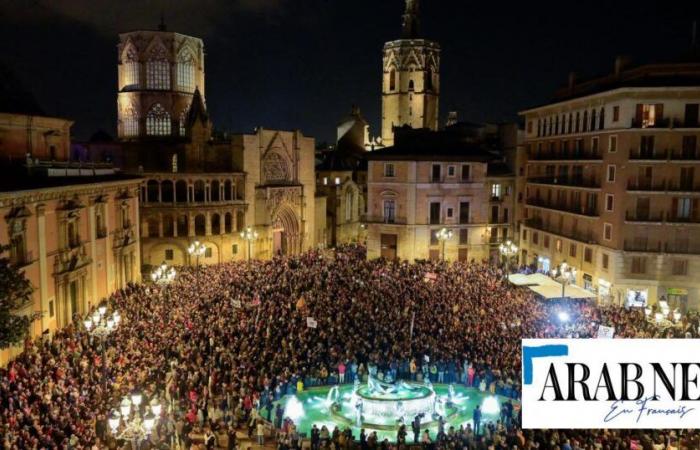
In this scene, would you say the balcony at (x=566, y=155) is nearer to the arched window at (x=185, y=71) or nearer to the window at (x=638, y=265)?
the window at (x=638, y=265)

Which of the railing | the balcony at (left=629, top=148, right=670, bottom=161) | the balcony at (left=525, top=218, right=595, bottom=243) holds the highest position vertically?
the balcony at (left=629, top=148, right=670, bottom=161)

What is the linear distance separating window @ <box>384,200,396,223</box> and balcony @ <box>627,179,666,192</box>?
17736 millimetres

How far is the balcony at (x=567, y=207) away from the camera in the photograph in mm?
40662

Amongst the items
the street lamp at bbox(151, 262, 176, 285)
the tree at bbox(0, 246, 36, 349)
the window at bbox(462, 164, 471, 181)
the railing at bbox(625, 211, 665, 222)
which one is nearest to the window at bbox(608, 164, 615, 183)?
the railing at bbox(625, 211, 665, 222)

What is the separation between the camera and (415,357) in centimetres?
2417

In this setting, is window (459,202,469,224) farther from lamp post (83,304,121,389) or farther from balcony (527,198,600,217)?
lamp post (83,304,121,389)

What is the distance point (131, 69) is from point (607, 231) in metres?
47.0

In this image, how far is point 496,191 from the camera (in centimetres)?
5359

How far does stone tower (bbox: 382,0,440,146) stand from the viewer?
83.2 meters

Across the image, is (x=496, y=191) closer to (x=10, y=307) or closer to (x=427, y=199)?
(x=427, y=199)

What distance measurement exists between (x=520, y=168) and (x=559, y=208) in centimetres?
959

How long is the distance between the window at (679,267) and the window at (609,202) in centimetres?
480

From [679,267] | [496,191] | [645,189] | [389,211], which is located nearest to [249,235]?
[389,211]

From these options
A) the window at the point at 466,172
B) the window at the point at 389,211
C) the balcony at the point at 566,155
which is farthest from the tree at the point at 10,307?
the window at the point at 466,172
